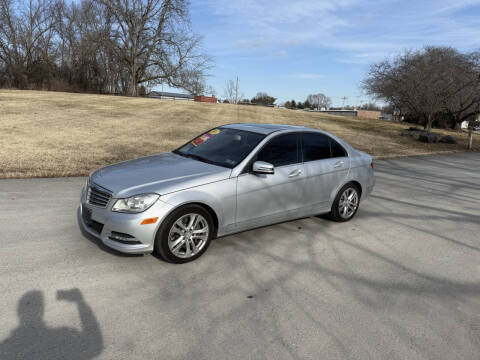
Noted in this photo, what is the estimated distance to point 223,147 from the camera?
17.0 ft

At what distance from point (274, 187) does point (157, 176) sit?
61.9 inches

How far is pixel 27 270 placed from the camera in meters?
3.83

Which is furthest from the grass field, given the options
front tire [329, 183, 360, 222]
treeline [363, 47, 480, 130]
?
front tire [329, 183, 360, 222]

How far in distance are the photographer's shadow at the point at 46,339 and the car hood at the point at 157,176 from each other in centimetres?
135

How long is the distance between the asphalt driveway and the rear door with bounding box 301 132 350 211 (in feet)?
1.77

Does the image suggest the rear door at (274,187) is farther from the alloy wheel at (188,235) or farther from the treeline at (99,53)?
the treeline at (99,53)

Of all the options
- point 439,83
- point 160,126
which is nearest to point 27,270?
point 160,126

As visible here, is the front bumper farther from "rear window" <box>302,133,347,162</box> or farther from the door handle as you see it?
"rear window" <box>302,133,347,162</box>

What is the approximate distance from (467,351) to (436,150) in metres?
19.6

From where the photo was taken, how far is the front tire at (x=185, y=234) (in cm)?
396

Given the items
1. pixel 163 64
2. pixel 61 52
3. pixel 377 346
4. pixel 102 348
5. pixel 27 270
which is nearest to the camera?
pixel 102 348

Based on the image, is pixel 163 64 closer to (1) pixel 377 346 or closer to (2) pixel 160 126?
(2) pixel 160 126

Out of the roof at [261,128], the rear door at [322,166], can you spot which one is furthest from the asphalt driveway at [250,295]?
the roof at [261,128]

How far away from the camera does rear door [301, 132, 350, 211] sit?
5.38 metres
